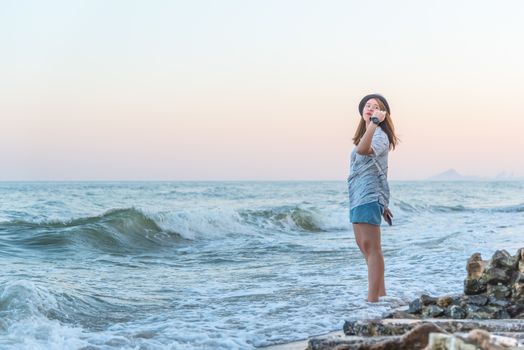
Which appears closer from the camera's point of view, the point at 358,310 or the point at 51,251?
the point at 358,310

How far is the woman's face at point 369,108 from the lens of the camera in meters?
6.00

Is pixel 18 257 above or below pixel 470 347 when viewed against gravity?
below

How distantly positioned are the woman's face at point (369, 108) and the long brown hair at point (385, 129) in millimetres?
34

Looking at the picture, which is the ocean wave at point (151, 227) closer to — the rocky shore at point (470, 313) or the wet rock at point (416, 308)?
the wet rock at point (416, 308)

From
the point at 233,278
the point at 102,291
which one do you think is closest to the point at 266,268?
the point at 233,278

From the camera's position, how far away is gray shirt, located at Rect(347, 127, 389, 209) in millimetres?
5941

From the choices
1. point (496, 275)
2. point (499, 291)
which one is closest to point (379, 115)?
point (496, 275)

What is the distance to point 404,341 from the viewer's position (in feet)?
10.3

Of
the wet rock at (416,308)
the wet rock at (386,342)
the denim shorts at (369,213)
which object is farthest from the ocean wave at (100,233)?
the wet rock at (386,342)

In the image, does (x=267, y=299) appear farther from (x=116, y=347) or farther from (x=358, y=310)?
(x=116, y=347)

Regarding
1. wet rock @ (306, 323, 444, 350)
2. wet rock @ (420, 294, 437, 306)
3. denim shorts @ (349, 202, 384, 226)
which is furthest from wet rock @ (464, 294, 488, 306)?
wet rock @ (306, 323, 444, 350)

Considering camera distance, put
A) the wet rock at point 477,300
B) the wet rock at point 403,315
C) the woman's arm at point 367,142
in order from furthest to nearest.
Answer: the woman's arm at point 367,142 < the wet rock at point 477,300 < the wet rock at point 403,315

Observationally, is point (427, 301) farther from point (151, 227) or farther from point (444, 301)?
point (151, 227)

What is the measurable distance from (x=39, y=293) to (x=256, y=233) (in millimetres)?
11753
